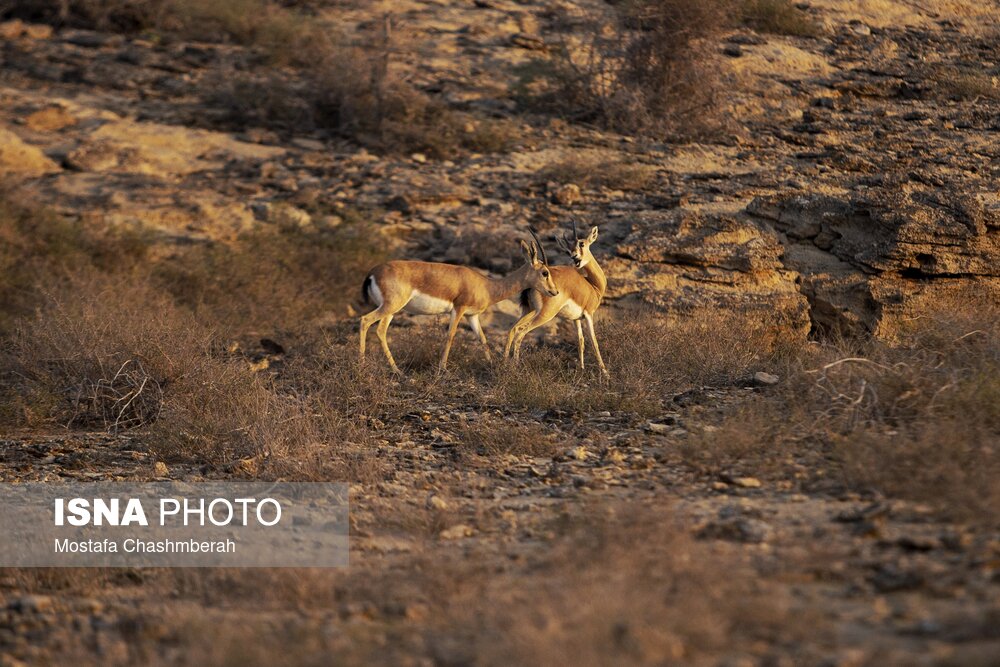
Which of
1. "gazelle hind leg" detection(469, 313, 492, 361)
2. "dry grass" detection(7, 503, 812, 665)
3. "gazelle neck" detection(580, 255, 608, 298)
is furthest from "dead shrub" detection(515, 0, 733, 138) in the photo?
"dry grass" detection(7, 503, 812, 665)

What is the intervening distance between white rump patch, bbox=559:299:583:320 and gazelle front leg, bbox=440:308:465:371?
1031mm

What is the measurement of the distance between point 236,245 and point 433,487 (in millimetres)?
6707

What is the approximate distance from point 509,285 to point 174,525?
5.57 m

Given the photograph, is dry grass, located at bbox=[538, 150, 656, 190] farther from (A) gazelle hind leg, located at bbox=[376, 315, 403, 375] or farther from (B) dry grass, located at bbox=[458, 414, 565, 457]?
(B) dry grass, located at bbox=[458, 414, 565, 457]

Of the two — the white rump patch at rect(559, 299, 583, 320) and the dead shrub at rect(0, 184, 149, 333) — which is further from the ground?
the white rump patch at rect(559, 299, 583, 320)

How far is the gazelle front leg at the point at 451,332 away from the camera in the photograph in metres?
10.3

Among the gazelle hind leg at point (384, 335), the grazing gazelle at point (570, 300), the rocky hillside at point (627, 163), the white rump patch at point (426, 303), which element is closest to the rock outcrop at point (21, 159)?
the rocky hillside at point (627, 163)

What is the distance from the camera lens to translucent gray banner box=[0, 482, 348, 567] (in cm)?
567

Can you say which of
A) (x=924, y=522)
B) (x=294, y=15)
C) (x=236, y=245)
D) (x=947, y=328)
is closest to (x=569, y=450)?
(x=924, y=522)

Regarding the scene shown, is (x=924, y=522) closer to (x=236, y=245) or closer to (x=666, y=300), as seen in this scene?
(x=666, y=300)

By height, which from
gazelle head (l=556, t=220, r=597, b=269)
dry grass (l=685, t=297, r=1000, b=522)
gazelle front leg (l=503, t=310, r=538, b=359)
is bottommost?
gazelle front leg (l=503, t=310, r=538, b=359)

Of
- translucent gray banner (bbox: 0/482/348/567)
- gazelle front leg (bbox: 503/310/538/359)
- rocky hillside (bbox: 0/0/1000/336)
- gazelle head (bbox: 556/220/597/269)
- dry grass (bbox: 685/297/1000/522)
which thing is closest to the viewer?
translucent gray banner (bbox: 0/482/348/567)

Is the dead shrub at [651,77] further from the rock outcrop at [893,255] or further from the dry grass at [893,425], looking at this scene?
→ the dry grass at [893,425]

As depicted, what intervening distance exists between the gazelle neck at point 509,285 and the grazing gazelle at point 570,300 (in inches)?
5.6
